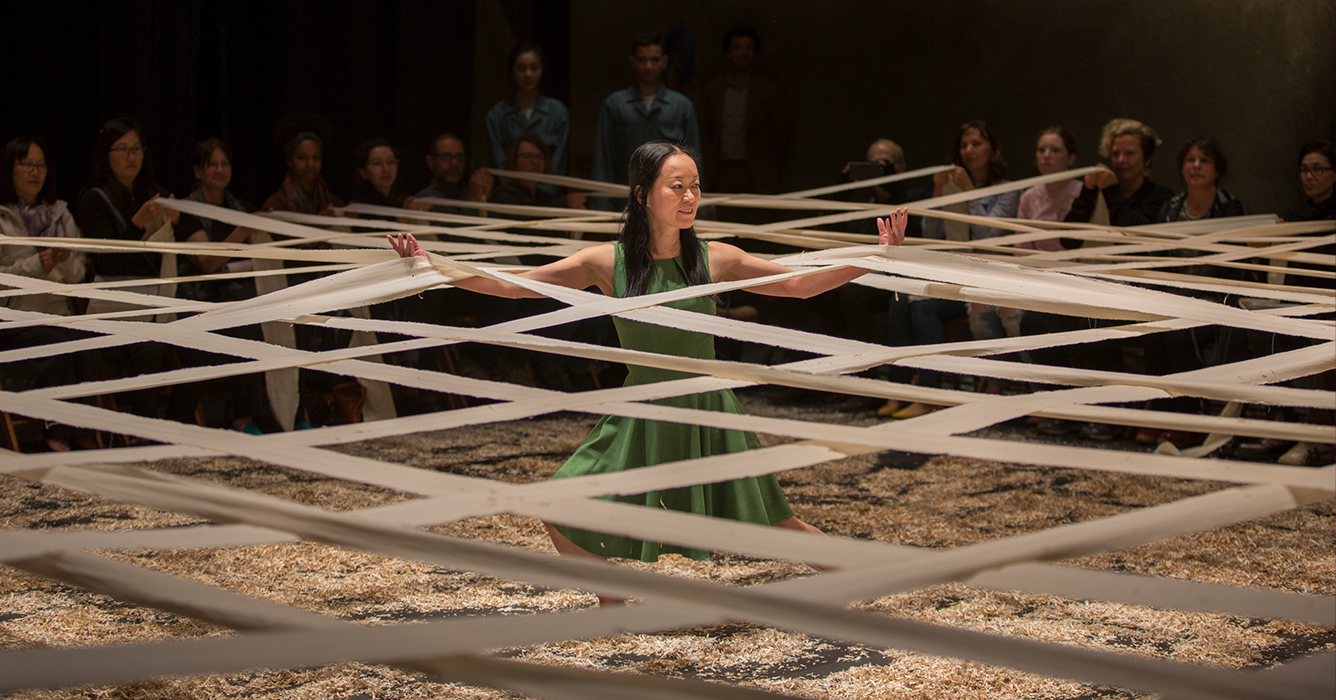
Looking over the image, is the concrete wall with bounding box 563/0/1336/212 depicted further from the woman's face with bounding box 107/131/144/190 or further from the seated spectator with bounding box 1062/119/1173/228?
the woman's face with bounding box 107/131/144/190

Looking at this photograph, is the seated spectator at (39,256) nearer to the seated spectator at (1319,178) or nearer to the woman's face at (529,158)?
the woman's face at (529,158)

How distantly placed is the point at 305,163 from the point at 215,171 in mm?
368

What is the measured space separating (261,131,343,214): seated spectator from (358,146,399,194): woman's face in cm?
19

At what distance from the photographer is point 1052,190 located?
4.18 meters

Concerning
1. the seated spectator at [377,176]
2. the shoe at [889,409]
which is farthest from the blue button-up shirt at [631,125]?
the shoe at [889,409]

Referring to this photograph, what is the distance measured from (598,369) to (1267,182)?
10.3ft

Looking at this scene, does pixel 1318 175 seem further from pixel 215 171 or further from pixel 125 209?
pixel 125 209

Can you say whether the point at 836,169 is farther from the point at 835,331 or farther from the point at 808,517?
the point at 808,517

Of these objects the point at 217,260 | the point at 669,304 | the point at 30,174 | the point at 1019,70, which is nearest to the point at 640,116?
the point at 1019,70

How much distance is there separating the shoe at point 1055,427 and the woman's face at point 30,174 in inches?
152

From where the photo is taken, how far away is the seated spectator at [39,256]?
11.6ft

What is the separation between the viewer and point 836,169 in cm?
542

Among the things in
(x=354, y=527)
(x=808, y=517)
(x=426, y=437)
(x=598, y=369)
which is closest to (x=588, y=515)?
(x=354, y=527)

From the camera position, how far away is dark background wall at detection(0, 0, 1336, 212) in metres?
4.33
